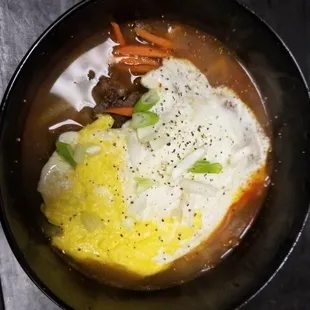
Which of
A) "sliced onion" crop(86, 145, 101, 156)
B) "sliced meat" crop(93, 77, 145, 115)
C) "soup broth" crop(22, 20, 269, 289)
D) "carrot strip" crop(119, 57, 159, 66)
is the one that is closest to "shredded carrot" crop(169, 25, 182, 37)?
"soup broth" crop(22, 20, 269, 289)

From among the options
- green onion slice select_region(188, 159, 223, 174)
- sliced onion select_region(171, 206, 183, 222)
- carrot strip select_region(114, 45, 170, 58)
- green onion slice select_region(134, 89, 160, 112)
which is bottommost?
sliced onion select_region(171, 206, 183, 222)

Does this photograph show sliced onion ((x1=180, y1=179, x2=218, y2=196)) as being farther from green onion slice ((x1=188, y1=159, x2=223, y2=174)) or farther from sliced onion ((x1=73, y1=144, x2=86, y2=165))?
sliced onion ((x1=73, y1=144, x2=86, y2=165))

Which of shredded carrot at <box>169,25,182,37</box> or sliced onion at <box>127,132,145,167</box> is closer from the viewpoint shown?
sliced onion at <box>127,132,145,167</box>

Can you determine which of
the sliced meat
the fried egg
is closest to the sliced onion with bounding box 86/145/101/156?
the fried egg

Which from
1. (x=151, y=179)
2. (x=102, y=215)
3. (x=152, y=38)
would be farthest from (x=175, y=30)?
(x=102, y=215)

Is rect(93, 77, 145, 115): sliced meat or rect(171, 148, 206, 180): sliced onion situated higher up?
rect(93, 77, 145, 115): sliced meat
